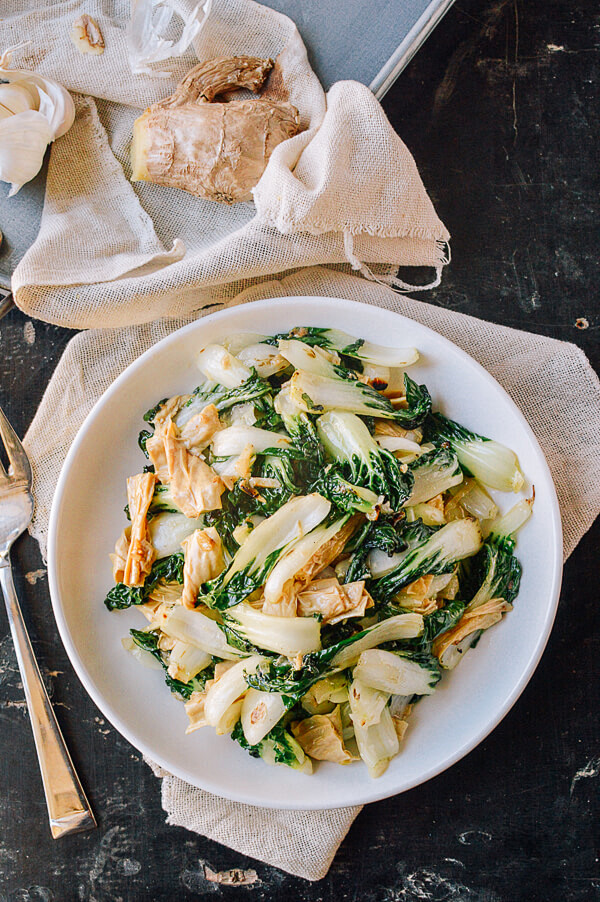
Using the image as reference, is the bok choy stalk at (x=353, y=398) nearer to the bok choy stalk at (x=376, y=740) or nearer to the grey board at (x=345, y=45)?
the bok choy stalk at (x=376, y=740)

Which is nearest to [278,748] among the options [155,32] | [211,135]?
[211,135]

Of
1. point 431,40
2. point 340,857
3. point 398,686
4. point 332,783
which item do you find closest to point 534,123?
point 431,40

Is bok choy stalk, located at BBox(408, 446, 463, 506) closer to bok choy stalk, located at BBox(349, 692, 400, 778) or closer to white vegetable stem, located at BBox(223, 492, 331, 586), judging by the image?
white vegetable stem, located at BBox(223, 492, 331, 586)

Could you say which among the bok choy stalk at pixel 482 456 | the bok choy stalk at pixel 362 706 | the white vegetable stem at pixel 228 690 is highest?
the bok choy stalk at pixel 482 456

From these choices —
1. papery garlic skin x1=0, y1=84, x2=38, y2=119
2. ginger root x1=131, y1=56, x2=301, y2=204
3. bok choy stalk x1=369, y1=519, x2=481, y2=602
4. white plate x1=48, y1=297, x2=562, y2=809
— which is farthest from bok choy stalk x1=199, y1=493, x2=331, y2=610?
papery garlic skin x1=0, y1=84, x2=38, y2=119

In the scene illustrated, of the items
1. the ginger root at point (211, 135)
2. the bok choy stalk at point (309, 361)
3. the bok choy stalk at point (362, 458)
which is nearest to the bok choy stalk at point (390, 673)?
the bok choy stalk at point (362, 458)

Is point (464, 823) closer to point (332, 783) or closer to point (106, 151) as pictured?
point (332, 783)
